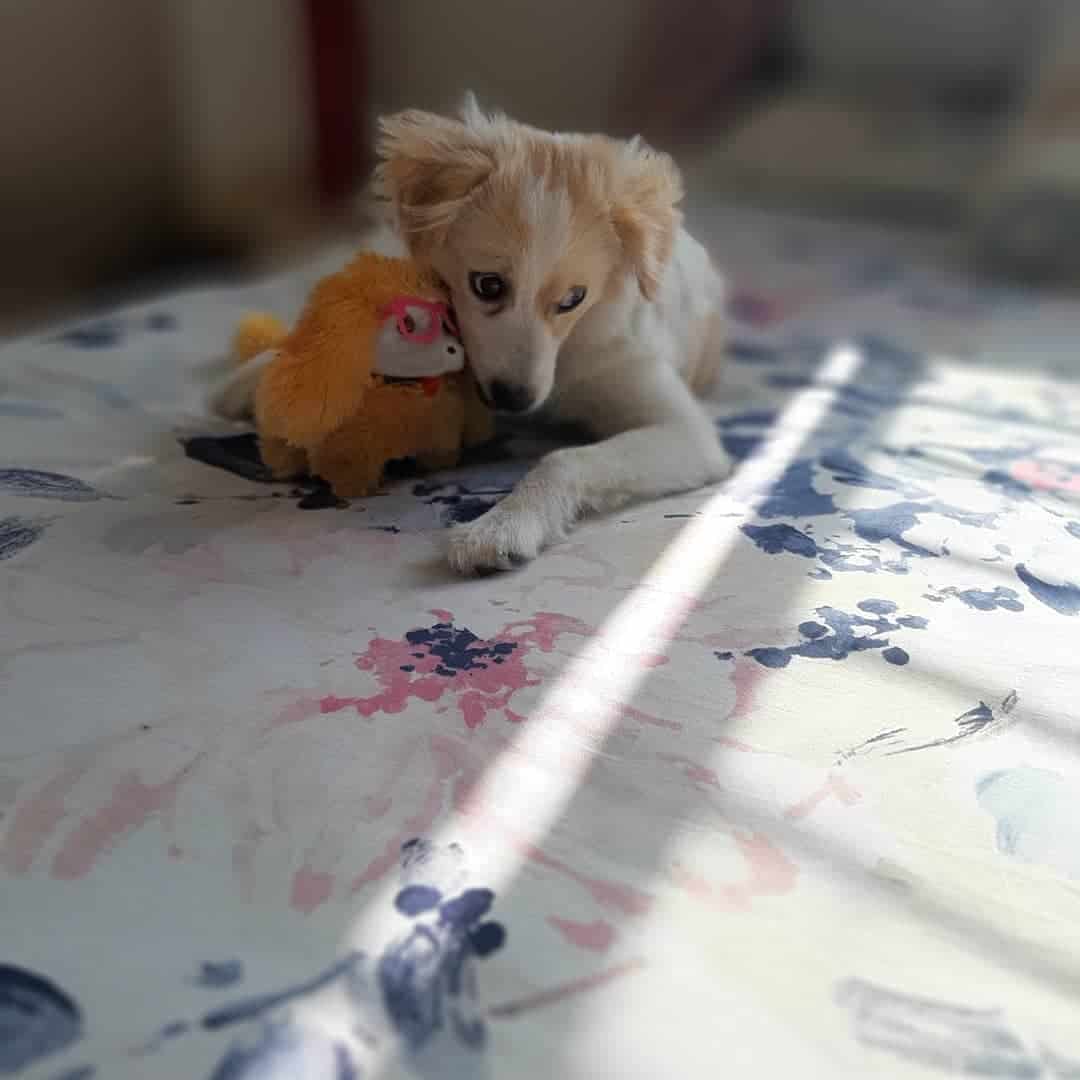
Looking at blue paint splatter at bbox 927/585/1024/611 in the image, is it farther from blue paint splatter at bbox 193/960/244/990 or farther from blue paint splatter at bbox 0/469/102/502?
blue paint splatter at bbox 0/469/102/502

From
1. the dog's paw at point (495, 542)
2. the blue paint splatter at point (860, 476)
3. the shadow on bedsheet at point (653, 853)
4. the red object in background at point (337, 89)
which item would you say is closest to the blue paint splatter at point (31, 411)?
the dog's paw at point (495, 542)

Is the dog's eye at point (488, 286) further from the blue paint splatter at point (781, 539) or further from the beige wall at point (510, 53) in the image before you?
the beige wall at point (510, 53)

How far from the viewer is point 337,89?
11.1 feet

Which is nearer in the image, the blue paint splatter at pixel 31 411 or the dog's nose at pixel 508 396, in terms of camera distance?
the dog's nose at pixel 508 396

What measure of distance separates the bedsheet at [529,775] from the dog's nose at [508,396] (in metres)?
0.11

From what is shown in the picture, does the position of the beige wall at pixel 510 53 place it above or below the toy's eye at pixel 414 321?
above

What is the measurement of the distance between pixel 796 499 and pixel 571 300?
1.18 feet

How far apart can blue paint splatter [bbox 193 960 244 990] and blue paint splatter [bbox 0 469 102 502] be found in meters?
0.71

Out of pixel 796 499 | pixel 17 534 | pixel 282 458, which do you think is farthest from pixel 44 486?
pixel 796 499

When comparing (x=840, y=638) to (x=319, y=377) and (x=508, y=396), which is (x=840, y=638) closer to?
(x=508, y=396)

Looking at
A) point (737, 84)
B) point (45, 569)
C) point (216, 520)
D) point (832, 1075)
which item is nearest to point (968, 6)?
point (737, 84)

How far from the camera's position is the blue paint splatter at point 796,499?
4.36 feet

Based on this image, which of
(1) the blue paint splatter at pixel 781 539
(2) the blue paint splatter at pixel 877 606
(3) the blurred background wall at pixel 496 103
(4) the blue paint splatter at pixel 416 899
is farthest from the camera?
(3) the blurred background wall at pixel 496 103

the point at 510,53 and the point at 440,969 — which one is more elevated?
the point at 510,53
